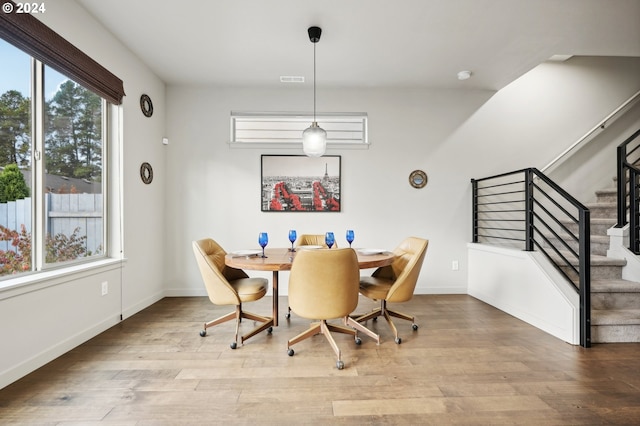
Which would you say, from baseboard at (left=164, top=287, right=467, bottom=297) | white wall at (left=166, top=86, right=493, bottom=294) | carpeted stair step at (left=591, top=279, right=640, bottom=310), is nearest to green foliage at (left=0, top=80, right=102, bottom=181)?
white wall at (left=166, top=86, right=493, bottom=294)

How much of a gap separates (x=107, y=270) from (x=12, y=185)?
1.09 meters

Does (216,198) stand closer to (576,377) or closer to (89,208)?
(89,208)

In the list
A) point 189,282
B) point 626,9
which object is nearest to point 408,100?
point 626,9

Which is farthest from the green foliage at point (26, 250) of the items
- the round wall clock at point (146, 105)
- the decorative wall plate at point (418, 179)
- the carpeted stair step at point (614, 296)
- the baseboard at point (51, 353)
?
the carpeted stair step at point (614, 296)

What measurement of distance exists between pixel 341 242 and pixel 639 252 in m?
3.07

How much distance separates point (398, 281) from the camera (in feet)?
8.17

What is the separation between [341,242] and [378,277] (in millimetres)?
1191

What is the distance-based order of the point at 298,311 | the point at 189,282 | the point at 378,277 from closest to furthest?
the point at 298,311, the point at 378,277, the point at 189,282

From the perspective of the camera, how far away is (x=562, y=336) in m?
2.52

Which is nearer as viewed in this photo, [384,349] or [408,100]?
[384,349]

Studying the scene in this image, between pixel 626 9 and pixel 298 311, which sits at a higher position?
pixel 626 9

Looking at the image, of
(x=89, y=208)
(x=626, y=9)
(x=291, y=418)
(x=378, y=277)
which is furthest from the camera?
(x=378, y=277)

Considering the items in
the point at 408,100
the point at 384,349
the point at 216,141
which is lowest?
the point at 384,349

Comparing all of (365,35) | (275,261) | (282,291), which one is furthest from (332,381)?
(365,35)
